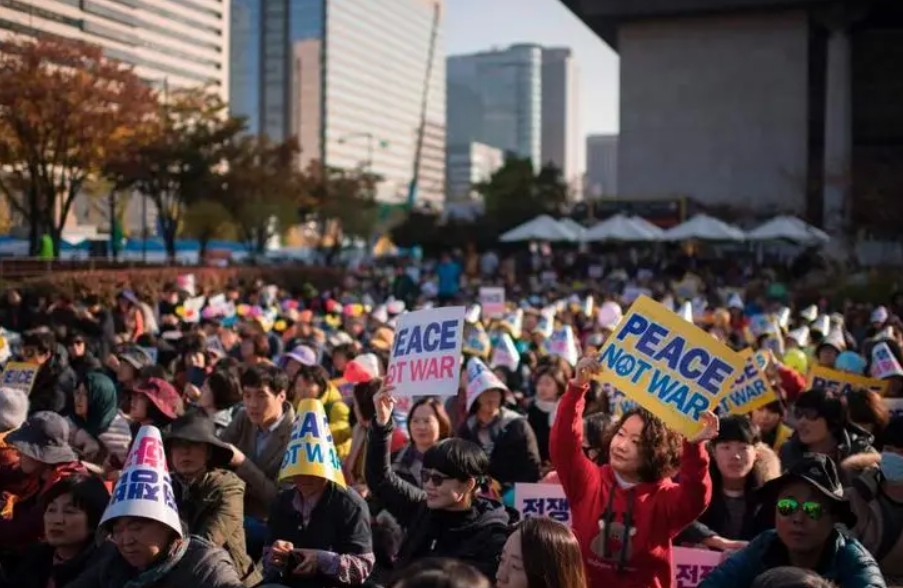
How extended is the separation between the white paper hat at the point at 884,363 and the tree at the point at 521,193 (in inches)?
1762

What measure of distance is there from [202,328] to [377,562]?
937 centimetres

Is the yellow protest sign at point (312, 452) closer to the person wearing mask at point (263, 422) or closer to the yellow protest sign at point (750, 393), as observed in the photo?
the person wearing mask at point (263, 422)

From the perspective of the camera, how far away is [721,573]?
4.43 m

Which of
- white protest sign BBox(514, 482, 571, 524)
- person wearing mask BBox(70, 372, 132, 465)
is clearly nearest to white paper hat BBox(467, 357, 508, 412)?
white protest sign BBox(514, 482, 571, 524)

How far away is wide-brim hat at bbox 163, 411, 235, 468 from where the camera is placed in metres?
5.52

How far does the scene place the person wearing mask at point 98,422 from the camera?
25.7 ft

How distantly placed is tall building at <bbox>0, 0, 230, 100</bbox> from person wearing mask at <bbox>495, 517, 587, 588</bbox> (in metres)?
23.3

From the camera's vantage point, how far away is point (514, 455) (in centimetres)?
784

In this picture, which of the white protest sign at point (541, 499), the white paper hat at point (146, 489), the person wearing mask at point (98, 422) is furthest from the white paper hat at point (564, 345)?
the white paper hat at point (146, 489)

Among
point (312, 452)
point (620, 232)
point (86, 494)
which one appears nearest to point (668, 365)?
point (312, 452)

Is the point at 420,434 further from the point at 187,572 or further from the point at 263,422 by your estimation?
the point at 187,572

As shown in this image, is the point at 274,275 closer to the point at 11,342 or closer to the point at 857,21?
the point at 11,342

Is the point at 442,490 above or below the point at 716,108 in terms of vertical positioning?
below

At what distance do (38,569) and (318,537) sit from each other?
1.19 m
